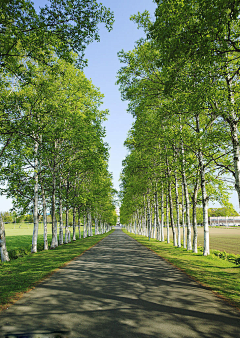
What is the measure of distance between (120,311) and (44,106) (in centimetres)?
1508

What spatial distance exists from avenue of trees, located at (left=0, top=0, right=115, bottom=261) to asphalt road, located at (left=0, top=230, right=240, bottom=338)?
22.4 ft

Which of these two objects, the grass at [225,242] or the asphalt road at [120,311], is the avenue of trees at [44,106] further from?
the grass at [225,242]

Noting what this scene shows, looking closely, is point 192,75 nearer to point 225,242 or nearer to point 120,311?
point 120,311

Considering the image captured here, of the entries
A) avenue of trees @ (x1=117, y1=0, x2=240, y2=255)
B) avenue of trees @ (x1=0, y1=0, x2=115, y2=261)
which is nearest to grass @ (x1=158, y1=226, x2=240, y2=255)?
avenue of trees @ (x1=117, y1=0, x2=240, y2=255)

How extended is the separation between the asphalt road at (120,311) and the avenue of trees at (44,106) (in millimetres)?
6827

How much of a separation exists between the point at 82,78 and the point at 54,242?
1673 cm

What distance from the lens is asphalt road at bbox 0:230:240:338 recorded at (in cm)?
420

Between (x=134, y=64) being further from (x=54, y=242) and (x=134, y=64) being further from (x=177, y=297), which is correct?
(x=54, y=242)

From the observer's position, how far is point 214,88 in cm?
976

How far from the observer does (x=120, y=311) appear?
517 centimetres

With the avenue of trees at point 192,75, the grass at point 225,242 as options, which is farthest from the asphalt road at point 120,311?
the grass at point 225,242

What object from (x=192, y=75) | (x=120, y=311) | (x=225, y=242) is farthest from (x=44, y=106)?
(x=225, y=242)

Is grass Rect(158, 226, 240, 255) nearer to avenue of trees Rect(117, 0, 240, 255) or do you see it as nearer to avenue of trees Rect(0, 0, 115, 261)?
avenue of trees Rect(117, 0, 240, 255)

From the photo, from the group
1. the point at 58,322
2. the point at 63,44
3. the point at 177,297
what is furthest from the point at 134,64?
the point at 58,322
